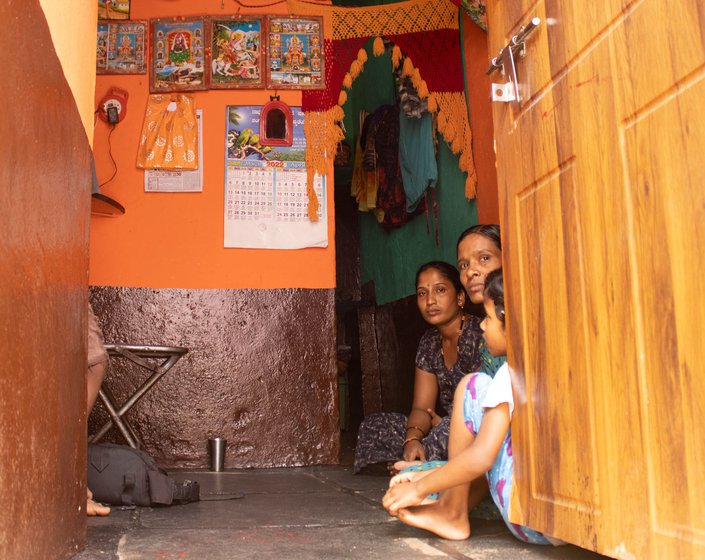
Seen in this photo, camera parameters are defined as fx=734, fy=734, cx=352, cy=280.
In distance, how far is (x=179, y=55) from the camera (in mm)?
4375

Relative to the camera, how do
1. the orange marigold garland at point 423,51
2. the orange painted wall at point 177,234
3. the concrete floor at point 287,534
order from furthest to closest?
1. the orange painted wall at point 177,234
2. the orange marigold garland at point 423,51
3. the concrete floor at point 287,534

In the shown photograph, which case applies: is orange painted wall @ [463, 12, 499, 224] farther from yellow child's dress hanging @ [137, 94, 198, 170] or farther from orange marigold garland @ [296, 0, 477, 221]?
yellow child's dress hanging @ [137, 94, 198, 170]

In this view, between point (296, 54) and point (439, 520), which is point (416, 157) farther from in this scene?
point (439, 520)

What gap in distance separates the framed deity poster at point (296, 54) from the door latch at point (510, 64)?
8.27ft

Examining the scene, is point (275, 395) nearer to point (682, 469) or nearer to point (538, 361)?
point (538, 361)

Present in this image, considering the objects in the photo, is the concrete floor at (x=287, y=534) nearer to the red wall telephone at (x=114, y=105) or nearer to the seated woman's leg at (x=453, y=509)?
the seated woman's leg at (x=453, y=509)

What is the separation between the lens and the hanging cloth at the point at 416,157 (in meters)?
4.45

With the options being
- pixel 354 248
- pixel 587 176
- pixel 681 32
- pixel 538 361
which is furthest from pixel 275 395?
pixel 354 248

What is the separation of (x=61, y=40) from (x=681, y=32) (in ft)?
4.35

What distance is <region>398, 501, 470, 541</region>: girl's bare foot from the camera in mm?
1938

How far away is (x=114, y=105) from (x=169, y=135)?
1.18 ft

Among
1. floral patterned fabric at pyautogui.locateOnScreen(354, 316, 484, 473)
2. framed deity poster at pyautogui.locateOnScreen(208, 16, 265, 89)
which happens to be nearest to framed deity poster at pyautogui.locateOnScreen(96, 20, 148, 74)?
framed deity poster at pyautogui.locateOnScreen(208, 16, 265, 89)

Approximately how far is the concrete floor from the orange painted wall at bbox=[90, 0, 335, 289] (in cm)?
154

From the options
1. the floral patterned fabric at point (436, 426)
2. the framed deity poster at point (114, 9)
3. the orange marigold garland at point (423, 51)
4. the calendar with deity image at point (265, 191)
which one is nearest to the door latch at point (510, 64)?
the floral patterned fabric at point (436, 426)
